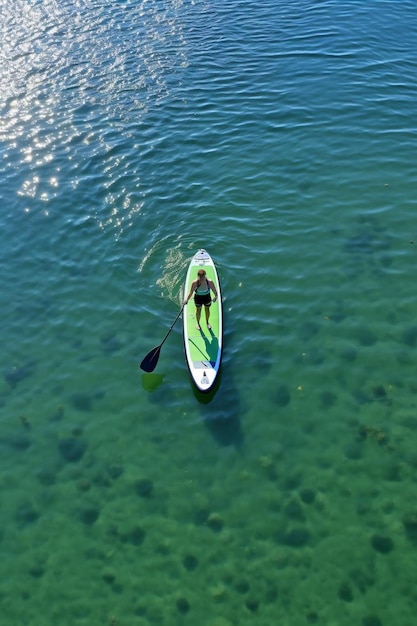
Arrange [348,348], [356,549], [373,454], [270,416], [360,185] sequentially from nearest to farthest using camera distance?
1. [356,549]
2. [373,454]
3. [270,416]
4. [348,348]
5. [360,185]

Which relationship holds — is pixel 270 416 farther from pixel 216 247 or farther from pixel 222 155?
pixel 222 155

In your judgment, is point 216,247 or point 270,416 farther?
point 216,247

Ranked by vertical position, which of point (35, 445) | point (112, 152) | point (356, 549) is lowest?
point (356, 549)

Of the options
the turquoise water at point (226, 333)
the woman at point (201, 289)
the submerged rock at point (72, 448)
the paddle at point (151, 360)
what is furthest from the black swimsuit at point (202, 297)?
the submerged rock at point (72, 448)

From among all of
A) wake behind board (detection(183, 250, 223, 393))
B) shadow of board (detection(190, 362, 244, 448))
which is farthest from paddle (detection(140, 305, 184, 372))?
shadow of board (detection(190, 362, 244, 448))

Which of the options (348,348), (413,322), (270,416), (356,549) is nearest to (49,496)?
(270,416)

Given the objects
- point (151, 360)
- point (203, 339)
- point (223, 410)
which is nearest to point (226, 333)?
point (203, 339)

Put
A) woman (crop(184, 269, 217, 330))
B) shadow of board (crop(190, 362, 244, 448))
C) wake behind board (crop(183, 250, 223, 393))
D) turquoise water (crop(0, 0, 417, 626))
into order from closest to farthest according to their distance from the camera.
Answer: turquoise water (crop(0, 0, 417, 626))
shadow of board (crop(190, 362, 244, 448))
wake behind board (crop(183, 250, 223, 393))
woman (crop(184, 269, 217, 330))

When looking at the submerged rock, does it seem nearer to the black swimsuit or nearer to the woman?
the woman
